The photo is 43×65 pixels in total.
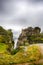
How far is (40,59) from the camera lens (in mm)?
37875

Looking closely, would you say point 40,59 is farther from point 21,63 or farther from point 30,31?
point 30,31

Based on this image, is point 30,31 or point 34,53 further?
point 30,31

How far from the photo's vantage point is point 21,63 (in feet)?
115

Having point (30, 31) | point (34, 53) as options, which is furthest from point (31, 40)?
point (34, 53)

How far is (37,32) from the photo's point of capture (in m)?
154

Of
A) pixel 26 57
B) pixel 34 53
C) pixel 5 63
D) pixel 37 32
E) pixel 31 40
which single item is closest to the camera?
pixel 5 63

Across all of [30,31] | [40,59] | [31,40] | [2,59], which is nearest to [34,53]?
[40,59]

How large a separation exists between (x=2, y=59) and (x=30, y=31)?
119430 mm

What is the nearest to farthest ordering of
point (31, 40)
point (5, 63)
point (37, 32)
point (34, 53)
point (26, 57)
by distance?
point (5, 63) < point (26, 57) < point (34, 53) < point (31, 40) < point (37, 32)

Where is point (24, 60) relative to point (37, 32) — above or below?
below

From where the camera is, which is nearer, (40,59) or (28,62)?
(28,62)

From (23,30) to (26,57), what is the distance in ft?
406

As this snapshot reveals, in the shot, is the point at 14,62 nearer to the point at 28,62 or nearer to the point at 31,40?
the point at 28,62

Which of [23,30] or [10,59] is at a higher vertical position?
[23,30]
